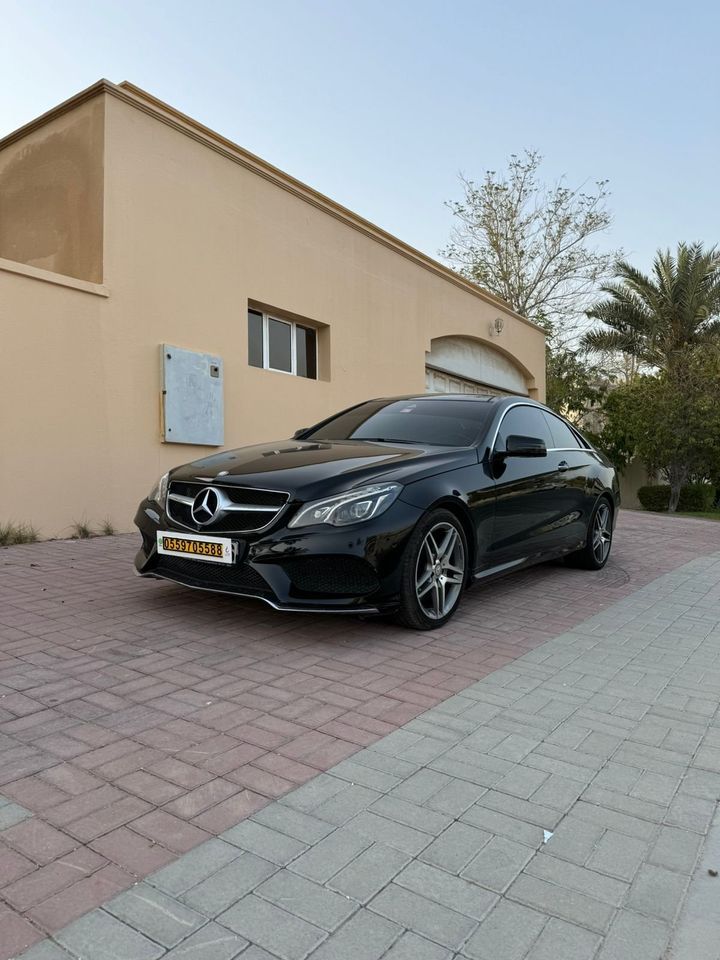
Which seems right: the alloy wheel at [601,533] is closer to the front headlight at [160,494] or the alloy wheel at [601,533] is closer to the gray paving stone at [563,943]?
the front headlight at [160,494]

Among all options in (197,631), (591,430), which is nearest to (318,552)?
(197,631)

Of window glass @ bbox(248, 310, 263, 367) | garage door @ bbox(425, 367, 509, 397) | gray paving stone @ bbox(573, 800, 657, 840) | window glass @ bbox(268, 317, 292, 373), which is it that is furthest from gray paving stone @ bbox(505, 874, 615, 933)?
garage door @ bbox(425, 367, 509, 397)

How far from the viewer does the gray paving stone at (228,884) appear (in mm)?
1907

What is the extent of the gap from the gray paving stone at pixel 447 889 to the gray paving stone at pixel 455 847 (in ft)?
0.13

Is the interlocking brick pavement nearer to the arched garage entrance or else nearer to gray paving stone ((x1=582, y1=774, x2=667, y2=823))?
gray paving stone ((x1=582, y1=774, x2=667, y2=823))

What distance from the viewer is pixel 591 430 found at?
28.8 m

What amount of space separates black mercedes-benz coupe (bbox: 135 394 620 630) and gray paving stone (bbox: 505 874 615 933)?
2206 mm

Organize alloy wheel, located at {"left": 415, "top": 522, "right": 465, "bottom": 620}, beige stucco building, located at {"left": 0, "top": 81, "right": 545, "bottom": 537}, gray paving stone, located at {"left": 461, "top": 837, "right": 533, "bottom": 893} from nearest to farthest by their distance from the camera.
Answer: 1. gray paving stone, located at {"left": 461, "top": 837, "right": 533, "bottom": 893}
2. alloy wheel, located at {"left": 415, "top": 522, "right": 465, "bottom": 620}
3. beige stucco building, located at {"left": 0, "top": 81, "right": 545, "bottom": 537}

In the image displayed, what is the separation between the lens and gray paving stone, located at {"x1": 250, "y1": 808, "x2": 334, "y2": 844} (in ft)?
7.38

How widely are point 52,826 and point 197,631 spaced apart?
2.10m

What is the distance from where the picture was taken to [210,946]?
1.75 meters

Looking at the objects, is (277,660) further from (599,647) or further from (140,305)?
(140,305)

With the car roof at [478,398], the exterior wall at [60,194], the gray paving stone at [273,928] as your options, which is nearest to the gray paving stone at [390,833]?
the gray paving stone at [273,928]

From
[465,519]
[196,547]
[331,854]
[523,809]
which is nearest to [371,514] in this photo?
[465,519]
